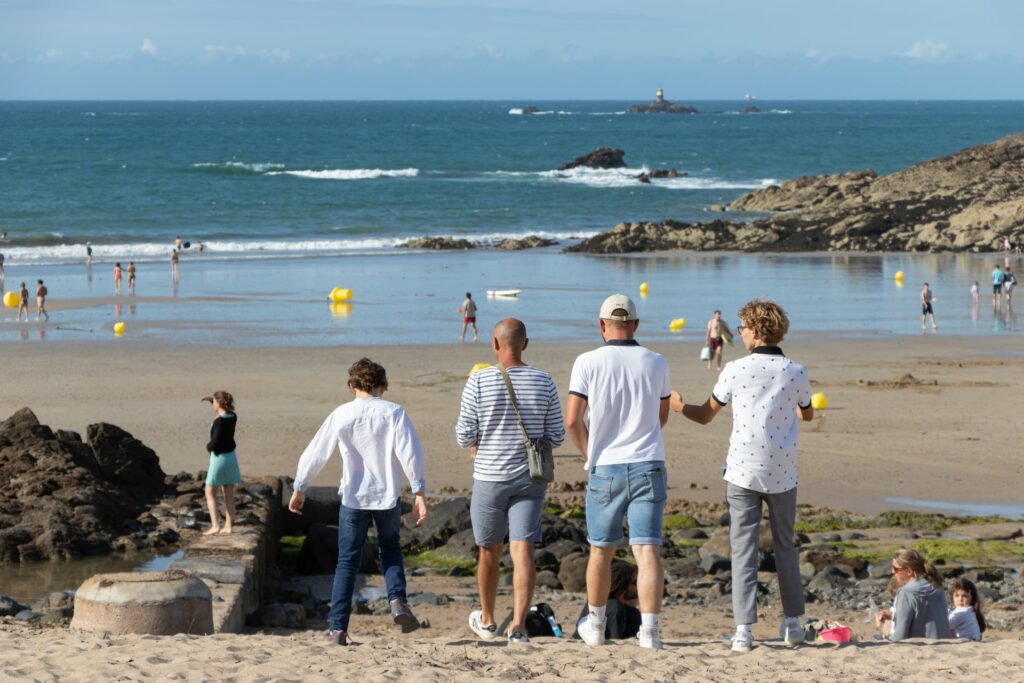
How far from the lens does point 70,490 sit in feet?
37.8

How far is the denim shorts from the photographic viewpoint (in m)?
6.60

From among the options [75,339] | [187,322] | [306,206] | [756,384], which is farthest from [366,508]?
[306,206]

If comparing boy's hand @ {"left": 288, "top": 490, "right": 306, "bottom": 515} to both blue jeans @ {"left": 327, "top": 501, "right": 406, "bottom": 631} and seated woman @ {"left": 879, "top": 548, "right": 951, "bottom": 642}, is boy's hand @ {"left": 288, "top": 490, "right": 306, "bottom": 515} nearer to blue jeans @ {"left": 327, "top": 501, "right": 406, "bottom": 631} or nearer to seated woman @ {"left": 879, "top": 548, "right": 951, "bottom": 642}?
blue jeans @ {"left": 327, "top": 501, "right": 406, "bottom": 631}

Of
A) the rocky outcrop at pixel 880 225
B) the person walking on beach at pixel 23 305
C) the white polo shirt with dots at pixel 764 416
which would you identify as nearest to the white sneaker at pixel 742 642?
the white polo shirt with dots at pixel 764 416

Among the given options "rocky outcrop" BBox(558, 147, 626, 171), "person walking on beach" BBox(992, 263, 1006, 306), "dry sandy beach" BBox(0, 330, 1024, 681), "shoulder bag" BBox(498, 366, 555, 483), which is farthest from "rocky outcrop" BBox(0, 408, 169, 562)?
"rocky outcrop" BBox(558, 147, 626, 171)

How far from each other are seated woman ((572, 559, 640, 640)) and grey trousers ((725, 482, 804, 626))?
0.63 m

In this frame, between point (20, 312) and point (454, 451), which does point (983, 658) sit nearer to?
point (454, 451)

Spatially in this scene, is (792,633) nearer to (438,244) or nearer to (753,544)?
(753,544)

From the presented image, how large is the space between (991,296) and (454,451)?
785 inches

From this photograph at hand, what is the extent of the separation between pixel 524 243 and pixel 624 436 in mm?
40691

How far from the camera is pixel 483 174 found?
91250 millimetres

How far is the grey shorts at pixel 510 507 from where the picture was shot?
22.8ft

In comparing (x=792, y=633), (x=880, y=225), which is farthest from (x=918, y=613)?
(x=880, y=225)

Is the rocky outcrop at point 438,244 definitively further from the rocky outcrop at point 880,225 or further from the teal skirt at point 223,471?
the teal skirt at point 223,471
